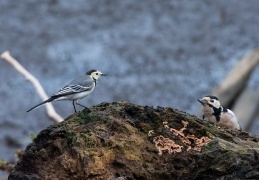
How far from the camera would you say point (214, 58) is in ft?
49.5

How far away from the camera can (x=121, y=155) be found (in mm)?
4543

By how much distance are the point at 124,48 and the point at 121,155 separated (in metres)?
10.7

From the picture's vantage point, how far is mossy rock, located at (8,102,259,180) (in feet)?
14.6

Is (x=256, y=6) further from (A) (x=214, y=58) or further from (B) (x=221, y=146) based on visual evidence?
(B) (x=221, y=146)

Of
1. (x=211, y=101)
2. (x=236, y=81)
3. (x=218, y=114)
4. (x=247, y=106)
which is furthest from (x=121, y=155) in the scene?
(x=236, y=81)

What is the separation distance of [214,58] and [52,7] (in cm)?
319

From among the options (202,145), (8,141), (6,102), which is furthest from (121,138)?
(6,102)

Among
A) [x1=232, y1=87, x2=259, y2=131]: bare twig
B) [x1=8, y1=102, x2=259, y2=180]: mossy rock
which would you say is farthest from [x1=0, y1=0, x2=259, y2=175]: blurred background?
[x1=8, y1=102, x2=259, y2=180]: mossy rock

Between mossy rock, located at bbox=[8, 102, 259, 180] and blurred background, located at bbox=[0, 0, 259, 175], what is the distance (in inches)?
328

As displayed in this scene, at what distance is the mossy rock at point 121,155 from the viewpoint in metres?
4.45

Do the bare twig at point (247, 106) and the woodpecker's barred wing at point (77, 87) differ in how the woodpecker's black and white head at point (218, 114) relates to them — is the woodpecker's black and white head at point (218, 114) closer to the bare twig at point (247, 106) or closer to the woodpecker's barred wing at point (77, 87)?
the woodpecker's barred wing at point (77, 87)

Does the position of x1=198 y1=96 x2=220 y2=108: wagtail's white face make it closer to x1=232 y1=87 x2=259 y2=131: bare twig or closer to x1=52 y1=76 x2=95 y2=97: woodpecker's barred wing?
x1=52 y1=76 x2=95 y2=97: woodpecker's barred wing

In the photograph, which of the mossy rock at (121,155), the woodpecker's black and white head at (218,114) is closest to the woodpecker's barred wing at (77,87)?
the woodpecker's black and white head at (218,114)

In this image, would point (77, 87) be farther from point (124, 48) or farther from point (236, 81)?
point (124, 48)
